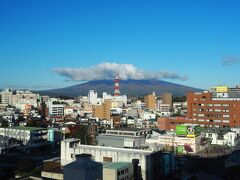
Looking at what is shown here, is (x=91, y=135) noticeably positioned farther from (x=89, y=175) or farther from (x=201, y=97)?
(x=89, y=175)

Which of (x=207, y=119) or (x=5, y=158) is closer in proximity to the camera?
(x=5, y=158)

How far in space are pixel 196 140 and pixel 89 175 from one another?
16.5m

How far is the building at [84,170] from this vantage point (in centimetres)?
995

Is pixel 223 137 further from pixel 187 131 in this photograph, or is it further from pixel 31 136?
pixel 31 136

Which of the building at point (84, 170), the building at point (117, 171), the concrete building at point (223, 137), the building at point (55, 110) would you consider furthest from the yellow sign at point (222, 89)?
the building at point (84, 170)

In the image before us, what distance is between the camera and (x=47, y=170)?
17750 mm

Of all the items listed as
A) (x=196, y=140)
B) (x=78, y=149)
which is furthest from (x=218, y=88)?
(x=78, y=149)

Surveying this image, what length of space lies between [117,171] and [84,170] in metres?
5.24

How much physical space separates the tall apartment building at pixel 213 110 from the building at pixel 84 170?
81.7ft

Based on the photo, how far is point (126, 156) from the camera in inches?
696

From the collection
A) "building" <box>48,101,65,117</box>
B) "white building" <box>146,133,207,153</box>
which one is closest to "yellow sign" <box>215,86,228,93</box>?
"white building" <box>146,133,207,153</box>

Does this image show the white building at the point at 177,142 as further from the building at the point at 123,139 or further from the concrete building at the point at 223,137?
the concrete building at the point at 223,137

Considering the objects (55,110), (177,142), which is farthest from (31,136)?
(55,110)

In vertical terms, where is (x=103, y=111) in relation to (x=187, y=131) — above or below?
above
